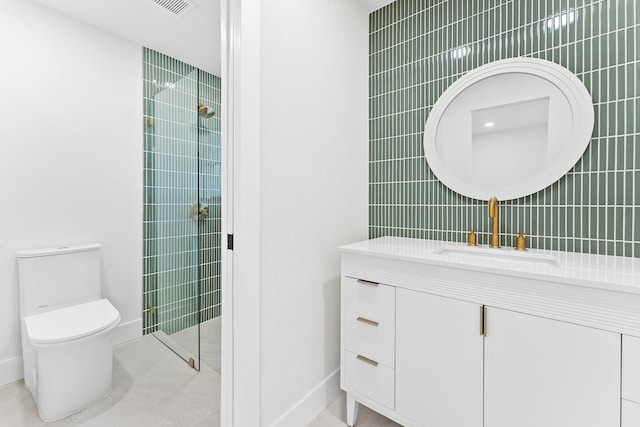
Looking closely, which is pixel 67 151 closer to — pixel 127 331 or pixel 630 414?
pixel 127 331

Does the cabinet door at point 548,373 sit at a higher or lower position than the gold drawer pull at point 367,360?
higher

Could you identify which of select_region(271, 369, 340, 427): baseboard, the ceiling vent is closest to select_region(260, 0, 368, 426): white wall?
select_region(271, 369, 340, 427): baseboard

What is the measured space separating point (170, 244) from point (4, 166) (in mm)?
1069

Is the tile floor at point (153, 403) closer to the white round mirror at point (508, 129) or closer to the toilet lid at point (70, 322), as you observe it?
the toilet lid at point (70, 322)

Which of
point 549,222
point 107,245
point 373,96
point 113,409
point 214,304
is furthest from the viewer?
point 214,304

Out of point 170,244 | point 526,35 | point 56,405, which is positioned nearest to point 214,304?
point 170,244

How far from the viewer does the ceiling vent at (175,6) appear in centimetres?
179

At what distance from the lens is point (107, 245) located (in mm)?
2191

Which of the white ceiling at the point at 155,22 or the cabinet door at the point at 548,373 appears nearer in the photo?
the cabinet door at the point at 548,373

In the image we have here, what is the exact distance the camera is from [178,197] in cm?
226

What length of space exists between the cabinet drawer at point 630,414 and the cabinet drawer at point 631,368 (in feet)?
0.05

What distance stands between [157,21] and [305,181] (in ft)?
5.62

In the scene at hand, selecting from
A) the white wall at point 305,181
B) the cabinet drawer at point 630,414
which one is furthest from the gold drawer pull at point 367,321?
the cabinet drawer at point 630,414

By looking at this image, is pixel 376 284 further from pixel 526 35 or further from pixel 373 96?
pixel 526 35
